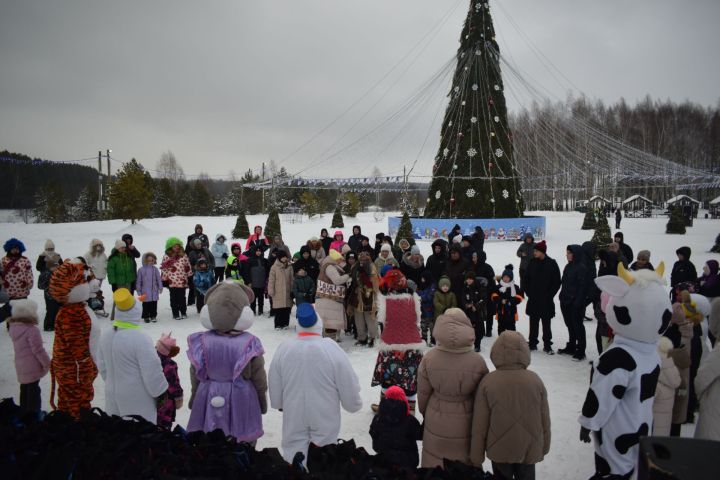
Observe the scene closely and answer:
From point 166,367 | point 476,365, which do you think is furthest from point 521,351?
point 166,367

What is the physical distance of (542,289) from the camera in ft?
22.2

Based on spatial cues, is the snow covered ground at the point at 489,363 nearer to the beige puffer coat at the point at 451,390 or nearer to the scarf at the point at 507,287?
the scarf at the point at 507,287

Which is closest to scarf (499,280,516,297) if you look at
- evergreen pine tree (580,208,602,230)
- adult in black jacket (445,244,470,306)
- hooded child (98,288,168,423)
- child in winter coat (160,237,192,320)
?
adult in black jacket (445,244,470,306)

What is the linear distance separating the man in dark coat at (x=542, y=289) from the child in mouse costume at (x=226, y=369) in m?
5.02

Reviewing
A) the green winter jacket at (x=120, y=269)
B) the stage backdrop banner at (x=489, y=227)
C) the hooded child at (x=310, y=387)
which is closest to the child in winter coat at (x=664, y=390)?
the hooded child at (x=310, y=387)

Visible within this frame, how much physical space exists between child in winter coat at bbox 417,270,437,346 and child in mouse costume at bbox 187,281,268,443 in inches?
166

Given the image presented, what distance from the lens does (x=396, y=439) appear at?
116 inches

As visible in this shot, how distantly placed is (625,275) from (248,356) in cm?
280

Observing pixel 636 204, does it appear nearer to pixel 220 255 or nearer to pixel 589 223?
pixel 589 223

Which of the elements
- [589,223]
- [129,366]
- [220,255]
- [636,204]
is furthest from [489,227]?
[636,204]

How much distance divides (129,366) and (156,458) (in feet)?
5.94

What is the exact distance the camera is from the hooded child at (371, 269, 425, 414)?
462cm

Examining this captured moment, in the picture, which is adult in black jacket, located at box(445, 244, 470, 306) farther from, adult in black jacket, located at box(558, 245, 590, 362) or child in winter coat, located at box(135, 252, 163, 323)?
child in winter coat, located at box(135, 252, 163, 323)

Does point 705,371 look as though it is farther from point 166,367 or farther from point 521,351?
point 166,367
